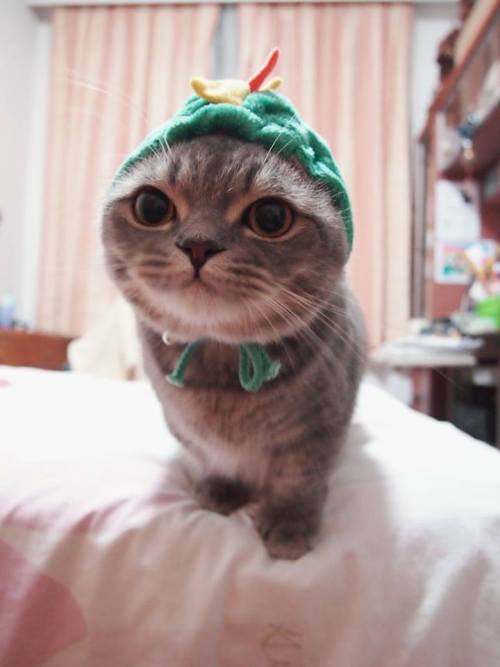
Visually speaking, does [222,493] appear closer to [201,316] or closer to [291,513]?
[291,513]

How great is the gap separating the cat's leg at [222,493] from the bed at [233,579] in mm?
41

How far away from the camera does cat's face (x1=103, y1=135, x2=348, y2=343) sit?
49 centimetres

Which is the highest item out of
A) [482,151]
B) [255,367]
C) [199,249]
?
[482,151]

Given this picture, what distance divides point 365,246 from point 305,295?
6.41 ft

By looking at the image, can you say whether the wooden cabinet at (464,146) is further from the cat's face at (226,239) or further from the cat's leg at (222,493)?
the cat's leg at (222,493)

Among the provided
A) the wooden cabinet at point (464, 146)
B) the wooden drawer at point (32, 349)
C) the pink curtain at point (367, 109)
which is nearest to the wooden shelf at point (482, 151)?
the wooden cabinet at point (464, 146)

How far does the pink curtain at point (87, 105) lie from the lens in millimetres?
2555

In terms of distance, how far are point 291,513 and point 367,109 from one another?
2454mm

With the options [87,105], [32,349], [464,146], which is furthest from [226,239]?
[87,105]

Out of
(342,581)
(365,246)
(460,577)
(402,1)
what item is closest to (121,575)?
(342,581)

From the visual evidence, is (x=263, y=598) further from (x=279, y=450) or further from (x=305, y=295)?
(x=305, y=295)

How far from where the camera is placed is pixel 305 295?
54 centimetres

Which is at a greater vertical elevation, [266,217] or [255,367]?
[266,217]

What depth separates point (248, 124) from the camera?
1.77ft
